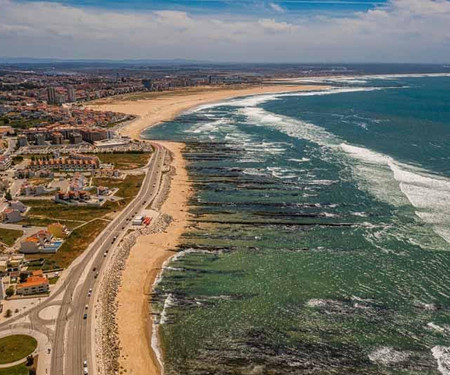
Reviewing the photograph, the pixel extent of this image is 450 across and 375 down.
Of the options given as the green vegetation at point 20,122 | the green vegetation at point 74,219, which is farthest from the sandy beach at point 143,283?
the green vegetation at point 20,122

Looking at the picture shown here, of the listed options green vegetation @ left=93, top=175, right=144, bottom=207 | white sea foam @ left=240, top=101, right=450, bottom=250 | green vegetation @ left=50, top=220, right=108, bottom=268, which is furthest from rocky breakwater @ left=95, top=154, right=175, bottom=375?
white sea foam @ left=240, top=101, right=450, bottom=250

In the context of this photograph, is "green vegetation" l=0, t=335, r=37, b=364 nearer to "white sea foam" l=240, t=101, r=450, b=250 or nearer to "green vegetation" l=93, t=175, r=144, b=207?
"green vegetation" l=93, t=175, r=144, b=207

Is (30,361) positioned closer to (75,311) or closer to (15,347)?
(15,347)

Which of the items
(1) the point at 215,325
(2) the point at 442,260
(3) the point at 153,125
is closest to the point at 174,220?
(1) the point at 215,325

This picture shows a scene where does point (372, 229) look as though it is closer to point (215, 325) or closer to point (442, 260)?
point (442, 260)

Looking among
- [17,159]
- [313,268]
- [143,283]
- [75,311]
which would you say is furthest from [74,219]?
[17,159]

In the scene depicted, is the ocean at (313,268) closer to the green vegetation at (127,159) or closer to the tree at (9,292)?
the green vegetation at (127,159)

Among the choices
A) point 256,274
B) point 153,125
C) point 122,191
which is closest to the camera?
point 256,274
